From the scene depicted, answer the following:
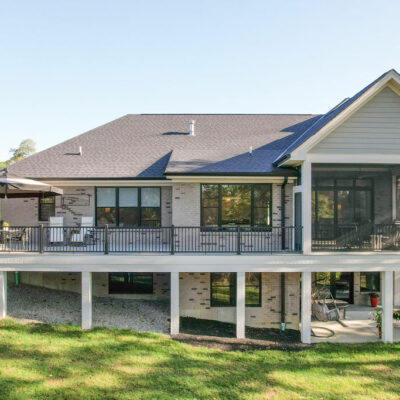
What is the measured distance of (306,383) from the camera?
7.59 m

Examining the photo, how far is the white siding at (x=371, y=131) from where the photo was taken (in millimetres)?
10320

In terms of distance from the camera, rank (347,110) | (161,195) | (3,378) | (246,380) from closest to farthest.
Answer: (3,378)
(246,380)
(347,110)
(161,195)

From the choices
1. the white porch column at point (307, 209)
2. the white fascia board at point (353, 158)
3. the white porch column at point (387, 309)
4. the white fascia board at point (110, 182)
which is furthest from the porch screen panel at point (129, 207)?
the white porch column at point (387, 309)

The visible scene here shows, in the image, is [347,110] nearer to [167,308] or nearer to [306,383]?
[306,383]

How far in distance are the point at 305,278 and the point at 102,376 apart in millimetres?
6684

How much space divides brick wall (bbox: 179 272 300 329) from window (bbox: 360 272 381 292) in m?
4.65

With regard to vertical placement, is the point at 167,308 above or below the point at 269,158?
below

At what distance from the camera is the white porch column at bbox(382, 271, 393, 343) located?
33.7 ft

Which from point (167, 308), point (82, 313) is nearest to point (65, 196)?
point (82, 313)

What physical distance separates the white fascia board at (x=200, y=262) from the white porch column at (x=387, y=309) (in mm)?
357

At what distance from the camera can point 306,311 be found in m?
10.3

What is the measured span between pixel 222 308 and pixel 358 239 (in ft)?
18.8

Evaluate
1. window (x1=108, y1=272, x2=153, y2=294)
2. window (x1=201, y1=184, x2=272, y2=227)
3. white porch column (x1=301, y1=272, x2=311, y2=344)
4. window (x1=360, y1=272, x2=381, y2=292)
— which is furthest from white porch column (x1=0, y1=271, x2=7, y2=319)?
window (x1=360, y1=272, x2=381, y2=292)

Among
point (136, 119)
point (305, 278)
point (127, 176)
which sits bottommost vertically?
point (305, 278)
